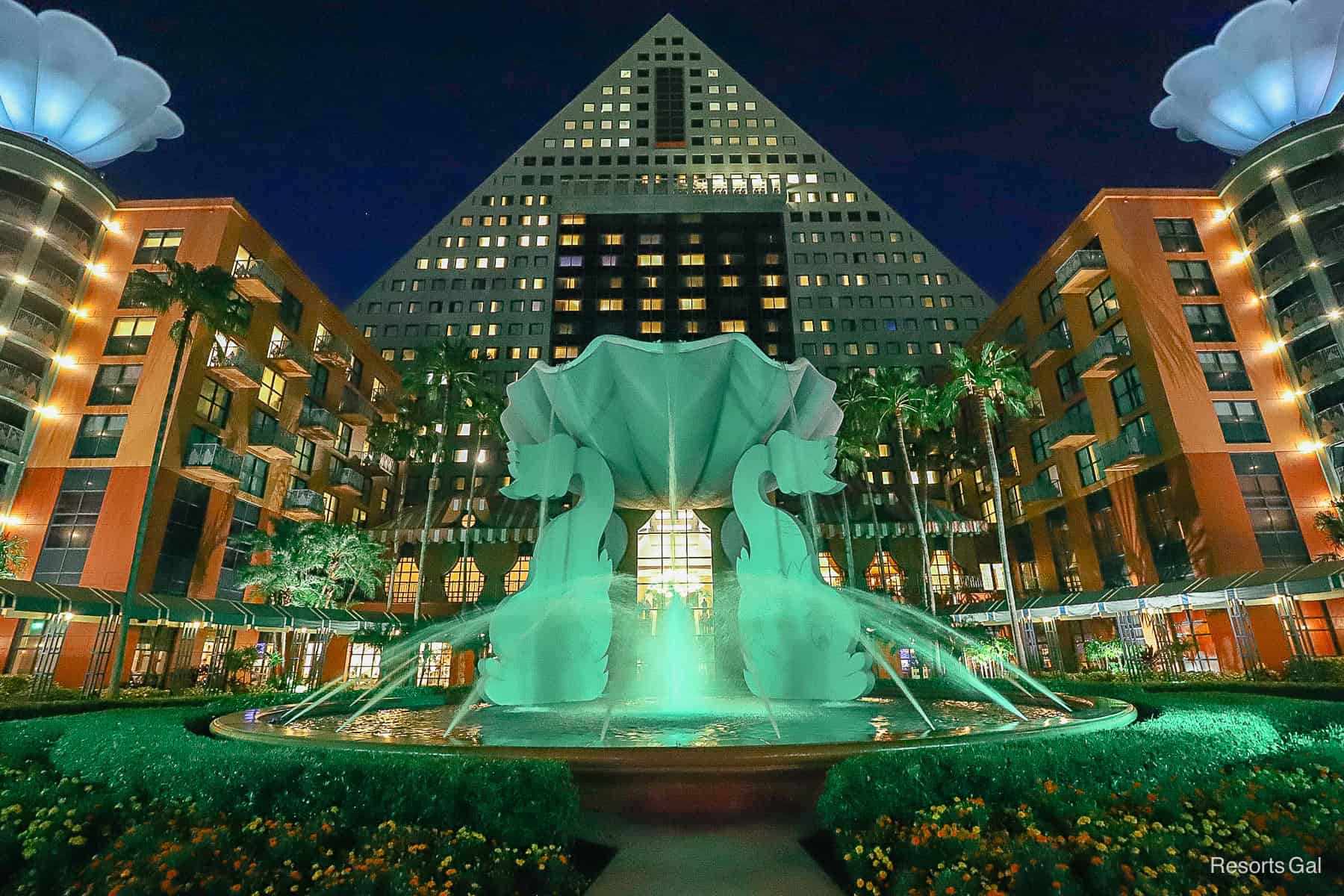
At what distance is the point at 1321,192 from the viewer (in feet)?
102

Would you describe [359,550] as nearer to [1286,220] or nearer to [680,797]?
[680,797]

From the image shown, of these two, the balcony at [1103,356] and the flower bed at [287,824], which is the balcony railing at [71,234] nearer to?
the flower bed at [287,824]

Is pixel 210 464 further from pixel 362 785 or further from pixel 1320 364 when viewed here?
pixel 1320 364

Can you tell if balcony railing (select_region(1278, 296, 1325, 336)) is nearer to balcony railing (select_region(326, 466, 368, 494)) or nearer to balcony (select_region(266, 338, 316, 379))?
balcony (select_region(266, 338, 316, 379))

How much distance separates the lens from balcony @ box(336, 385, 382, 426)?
148ft

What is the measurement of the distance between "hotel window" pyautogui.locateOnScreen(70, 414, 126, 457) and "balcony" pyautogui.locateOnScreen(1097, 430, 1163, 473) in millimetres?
47170

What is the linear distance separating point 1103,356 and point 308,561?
4194 centimetres

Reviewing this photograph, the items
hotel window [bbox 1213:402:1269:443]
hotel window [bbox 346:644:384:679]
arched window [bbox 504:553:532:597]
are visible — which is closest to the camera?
hotel window [bbox 1213:402:1269:443]

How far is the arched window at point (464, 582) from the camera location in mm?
46000

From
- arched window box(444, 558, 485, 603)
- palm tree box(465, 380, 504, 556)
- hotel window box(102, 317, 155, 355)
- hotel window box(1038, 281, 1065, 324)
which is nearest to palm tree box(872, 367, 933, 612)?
hotel window box(1038, 281, 1065, 324)

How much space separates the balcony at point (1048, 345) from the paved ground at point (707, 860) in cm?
4176

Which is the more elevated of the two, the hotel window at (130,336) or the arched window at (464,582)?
the hotel window at (130,336)

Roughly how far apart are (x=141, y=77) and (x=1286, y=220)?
57.6 meters

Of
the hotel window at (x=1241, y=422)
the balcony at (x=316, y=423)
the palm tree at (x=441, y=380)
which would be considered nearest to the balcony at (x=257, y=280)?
Answer: the balcony at (x=316, y=423)
